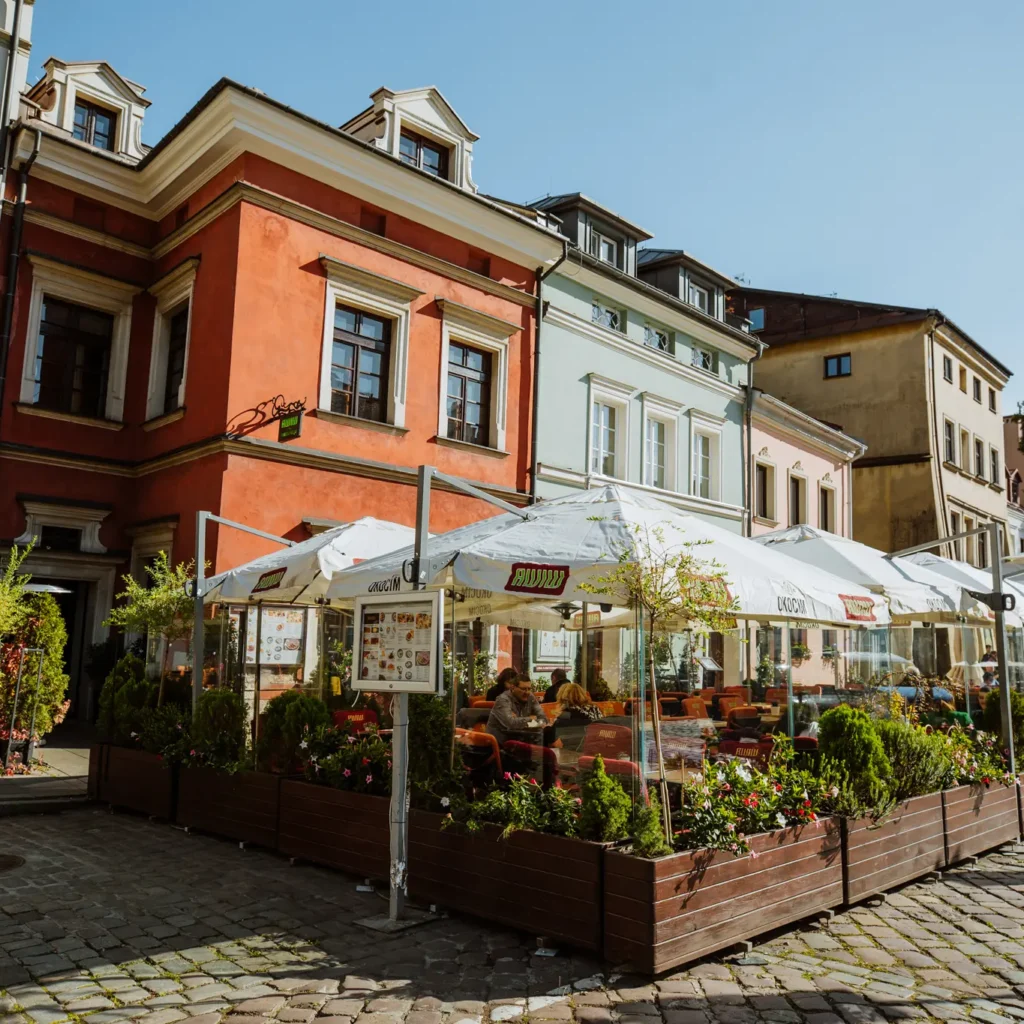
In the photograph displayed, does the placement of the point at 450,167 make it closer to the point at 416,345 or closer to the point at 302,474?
the point at 416,345

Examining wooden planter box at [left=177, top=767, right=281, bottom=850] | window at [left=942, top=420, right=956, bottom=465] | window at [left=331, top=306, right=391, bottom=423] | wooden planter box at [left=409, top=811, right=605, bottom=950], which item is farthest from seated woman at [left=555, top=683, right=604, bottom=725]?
window at [left=942, top=420, right=956, bottom=465]

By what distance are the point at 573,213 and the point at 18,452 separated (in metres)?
12.6

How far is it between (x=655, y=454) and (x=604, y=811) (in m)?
17.5

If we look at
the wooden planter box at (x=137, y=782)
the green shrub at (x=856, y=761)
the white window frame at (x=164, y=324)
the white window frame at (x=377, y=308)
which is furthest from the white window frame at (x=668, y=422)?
the green shrub at (x=856, y=761)

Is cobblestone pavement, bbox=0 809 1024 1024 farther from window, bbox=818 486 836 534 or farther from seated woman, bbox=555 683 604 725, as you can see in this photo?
window, bbox=818 486 836 534

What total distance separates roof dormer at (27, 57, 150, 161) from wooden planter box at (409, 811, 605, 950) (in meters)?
16.0

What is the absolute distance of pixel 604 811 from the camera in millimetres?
5602

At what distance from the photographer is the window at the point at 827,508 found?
1171 inches

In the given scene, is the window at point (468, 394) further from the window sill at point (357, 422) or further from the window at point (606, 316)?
the window at point (606, 316)

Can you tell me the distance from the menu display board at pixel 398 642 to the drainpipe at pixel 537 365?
39.7ft

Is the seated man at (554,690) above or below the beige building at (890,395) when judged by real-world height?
below

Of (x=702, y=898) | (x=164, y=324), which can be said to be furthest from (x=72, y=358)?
(x=702, y=898)

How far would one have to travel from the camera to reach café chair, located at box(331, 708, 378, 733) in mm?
8190

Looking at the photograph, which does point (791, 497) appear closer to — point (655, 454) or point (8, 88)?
point (655, 454)
